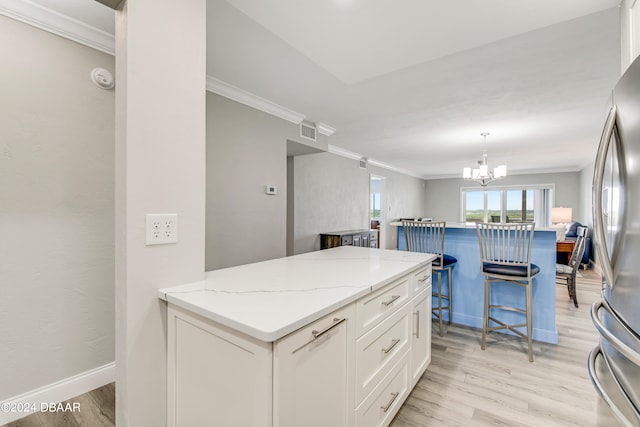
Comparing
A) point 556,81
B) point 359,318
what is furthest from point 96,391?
point 556,81

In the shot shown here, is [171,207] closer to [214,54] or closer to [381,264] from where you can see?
[381,264]

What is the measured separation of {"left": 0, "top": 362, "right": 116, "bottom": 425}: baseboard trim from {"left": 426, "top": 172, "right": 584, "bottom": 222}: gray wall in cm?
944

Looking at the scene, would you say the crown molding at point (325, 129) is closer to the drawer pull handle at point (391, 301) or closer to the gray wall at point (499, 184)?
the drawer pull handle at point (391, 301)

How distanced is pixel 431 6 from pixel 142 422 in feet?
7.90

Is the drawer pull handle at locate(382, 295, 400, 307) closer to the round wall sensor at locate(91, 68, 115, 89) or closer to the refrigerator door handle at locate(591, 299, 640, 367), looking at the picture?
the refrigerator door handle at locate(591, 299, 640, 367)

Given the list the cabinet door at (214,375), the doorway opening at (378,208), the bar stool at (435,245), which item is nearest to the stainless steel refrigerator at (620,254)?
the cabinet door at (214,375)

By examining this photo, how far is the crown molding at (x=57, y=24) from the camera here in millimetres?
1596

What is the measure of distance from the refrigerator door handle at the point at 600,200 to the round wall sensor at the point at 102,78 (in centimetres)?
272

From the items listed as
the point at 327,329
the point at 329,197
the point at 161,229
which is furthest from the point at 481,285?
the point at 161,229

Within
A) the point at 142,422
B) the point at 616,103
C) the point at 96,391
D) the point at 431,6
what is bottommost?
the point at 96,391

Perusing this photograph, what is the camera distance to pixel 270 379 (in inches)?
32.5

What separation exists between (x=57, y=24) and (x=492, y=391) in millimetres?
3705

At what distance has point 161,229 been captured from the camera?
115 cm

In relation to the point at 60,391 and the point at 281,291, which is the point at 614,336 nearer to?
the point at 281,291
